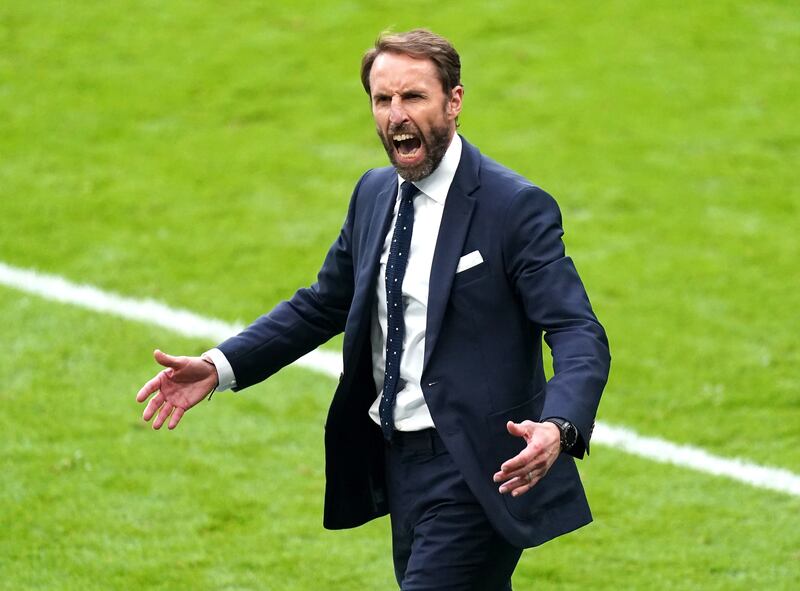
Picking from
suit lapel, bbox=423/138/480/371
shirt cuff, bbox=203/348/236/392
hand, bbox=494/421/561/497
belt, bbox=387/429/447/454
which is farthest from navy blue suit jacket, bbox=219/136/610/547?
shirt cuff, bbox=203/348/236/392

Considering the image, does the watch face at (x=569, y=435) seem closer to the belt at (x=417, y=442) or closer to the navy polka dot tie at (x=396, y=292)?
the belt at (x=417, y=442)

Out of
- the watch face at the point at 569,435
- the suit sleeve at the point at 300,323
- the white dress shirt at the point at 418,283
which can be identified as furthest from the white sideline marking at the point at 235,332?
the watch face at the point at 569,435

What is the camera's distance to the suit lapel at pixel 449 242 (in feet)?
16.5

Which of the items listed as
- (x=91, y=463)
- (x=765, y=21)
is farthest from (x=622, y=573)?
(x=765, y=21)

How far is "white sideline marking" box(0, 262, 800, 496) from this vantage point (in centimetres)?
862

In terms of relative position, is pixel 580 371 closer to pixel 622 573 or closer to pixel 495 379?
pixel 495 379

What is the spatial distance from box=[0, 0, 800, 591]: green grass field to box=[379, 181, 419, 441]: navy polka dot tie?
7.90ft

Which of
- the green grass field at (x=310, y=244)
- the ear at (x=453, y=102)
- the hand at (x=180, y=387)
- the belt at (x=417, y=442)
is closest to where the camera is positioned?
the ear at (x=453, y=102)

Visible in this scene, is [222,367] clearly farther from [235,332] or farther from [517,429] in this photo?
[235,332]

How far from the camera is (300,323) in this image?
5.61m

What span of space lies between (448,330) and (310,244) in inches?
261

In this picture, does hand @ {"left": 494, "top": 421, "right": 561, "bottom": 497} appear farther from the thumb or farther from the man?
the man

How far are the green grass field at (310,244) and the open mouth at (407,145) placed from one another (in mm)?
2948

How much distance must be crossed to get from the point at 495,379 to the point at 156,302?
6.17 m
